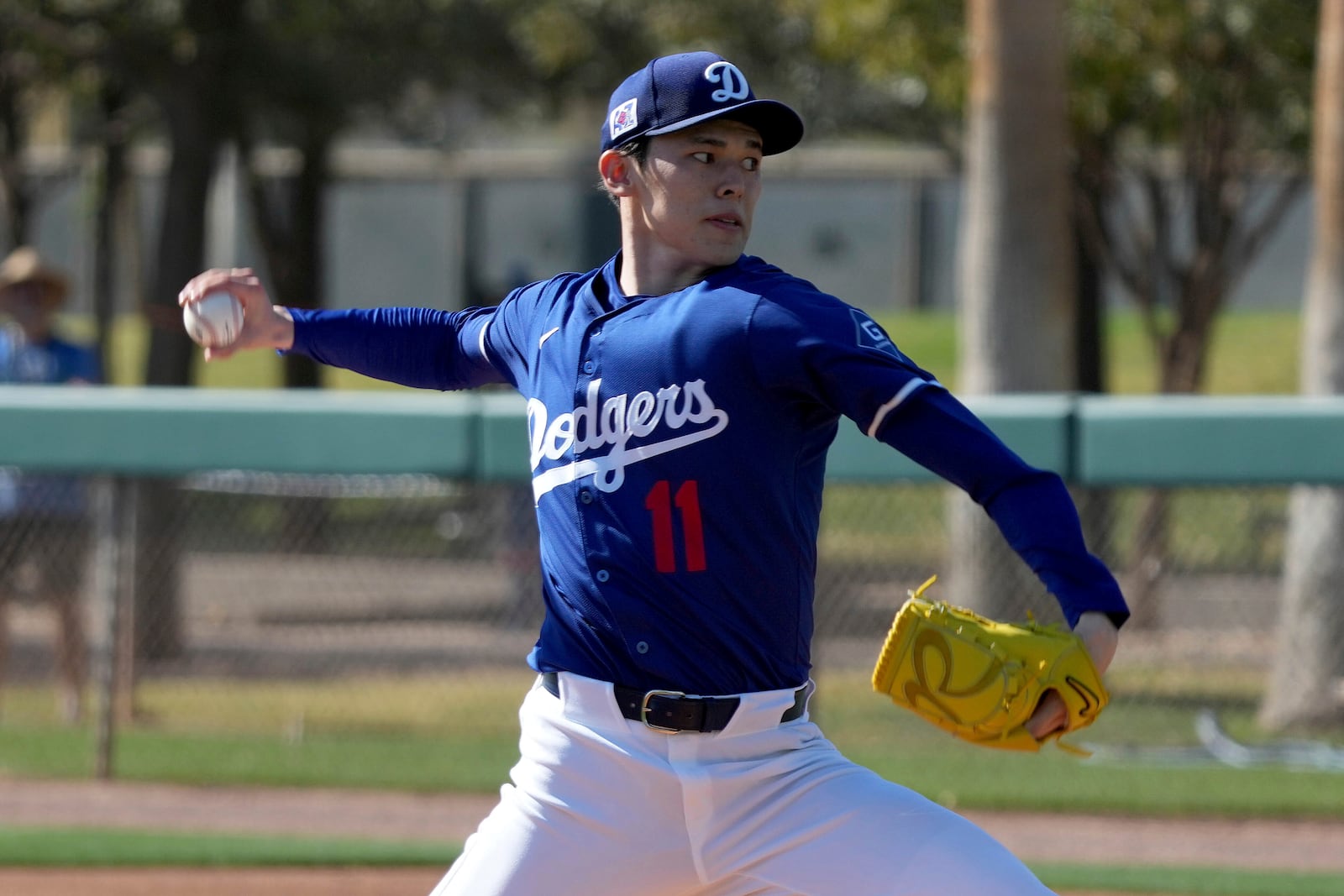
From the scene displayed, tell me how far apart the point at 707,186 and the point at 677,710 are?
90 cm

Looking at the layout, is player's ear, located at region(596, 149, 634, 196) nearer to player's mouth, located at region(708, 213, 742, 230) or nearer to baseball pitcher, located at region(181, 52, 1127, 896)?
baseball pitcher, located at region(181, 52, 1127, 896)

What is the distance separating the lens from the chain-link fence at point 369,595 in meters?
8.44

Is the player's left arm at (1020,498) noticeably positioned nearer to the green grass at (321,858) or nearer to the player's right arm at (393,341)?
the player's right arm at (393,341)

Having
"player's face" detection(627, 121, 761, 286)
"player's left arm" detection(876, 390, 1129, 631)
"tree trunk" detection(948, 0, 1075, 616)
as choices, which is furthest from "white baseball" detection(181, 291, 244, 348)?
"tree trunk" detection(948, 0, 1075, 616)

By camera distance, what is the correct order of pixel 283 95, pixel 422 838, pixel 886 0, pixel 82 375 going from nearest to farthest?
pixel 422 838
pixel 82 375
pixel 886 0
pixel 283 95

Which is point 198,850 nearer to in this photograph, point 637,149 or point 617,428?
point 617,428

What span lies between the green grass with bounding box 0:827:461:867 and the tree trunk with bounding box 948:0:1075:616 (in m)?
3.97

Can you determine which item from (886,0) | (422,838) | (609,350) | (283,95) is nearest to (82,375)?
(422,838)

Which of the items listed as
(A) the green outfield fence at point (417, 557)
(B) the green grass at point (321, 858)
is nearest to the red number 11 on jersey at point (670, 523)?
(B) the green grass at point (321, 858)

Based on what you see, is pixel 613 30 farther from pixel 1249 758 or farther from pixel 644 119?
pixel 644 119

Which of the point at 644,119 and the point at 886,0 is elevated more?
the point at 886,0

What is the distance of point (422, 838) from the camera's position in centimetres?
662

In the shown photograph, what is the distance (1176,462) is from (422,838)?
3296 millimetres

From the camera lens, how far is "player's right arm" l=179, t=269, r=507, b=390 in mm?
3533
